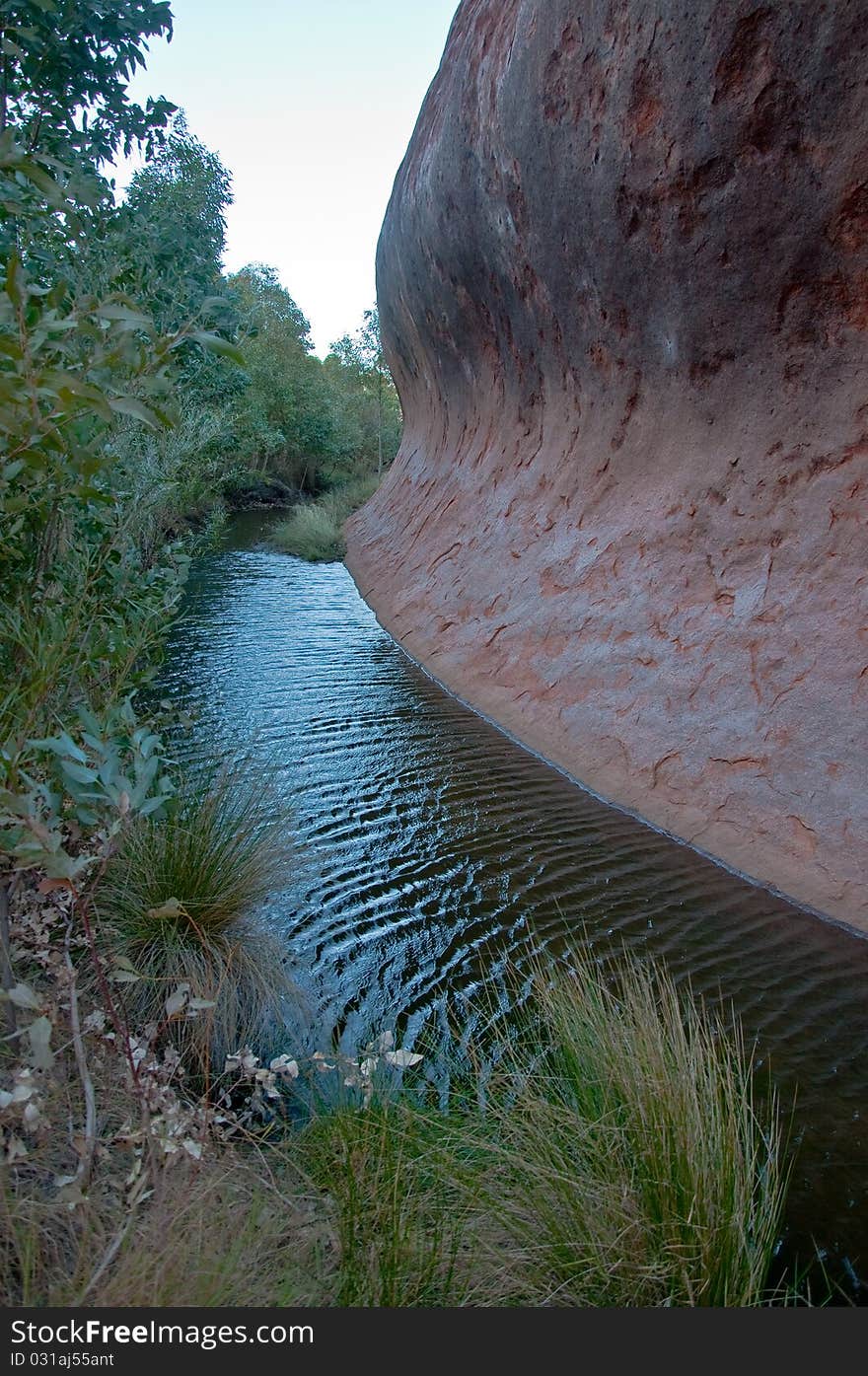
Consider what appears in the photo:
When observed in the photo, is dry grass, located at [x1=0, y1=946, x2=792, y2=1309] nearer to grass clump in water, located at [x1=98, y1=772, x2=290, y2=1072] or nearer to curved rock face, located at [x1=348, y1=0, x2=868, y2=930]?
grass clump in water, located at [x1=98, y1=772, x2=290, y2=1072]

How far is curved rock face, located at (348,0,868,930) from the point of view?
4.20 meters

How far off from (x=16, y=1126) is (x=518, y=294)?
7.58 m

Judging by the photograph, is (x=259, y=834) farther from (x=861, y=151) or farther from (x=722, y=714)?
(x=861, y=151)

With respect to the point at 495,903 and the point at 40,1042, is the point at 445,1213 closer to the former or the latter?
the point at 40,1042

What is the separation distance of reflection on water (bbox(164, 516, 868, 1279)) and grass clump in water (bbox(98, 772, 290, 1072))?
0.30m

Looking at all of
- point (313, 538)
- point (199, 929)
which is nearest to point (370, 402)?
point (313, 538)

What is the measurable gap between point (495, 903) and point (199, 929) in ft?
4.74

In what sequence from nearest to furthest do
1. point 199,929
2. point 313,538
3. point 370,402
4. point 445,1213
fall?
point 445,1213, point 199,929, point 313,538, point 370,402

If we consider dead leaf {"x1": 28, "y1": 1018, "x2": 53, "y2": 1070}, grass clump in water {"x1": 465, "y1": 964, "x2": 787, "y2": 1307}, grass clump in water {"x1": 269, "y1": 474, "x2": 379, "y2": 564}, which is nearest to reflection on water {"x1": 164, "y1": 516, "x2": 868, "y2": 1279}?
grass clump in water {"x1": 465, "y1": 964, "x2": 787, "y2": 1307}

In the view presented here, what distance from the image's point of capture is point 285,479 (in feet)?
93.7

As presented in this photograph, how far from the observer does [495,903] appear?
12.9ft

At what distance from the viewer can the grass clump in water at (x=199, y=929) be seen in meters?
2.78

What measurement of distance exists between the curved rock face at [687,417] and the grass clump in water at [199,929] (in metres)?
2.38

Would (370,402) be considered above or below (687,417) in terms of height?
above
